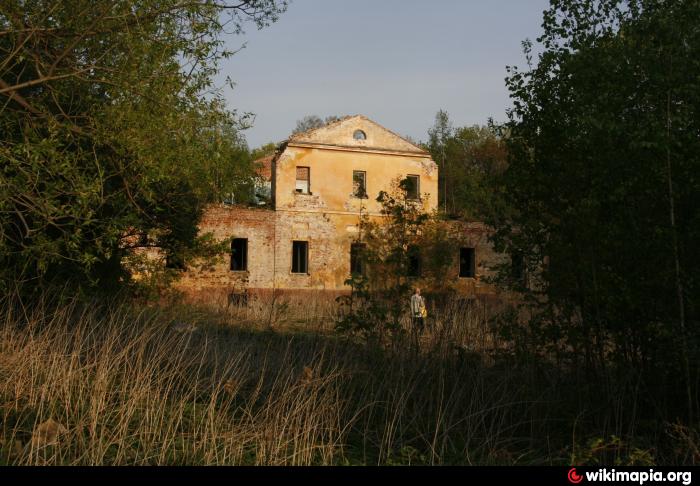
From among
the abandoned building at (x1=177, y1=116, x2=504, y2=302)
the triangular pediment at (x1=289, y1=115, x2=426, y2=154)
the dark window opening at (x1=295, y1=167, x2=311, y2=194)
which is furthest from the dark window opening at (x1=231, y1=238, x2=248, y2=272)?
the triangular pediment at (x1=289, y1=115, x2=426, y2=154)

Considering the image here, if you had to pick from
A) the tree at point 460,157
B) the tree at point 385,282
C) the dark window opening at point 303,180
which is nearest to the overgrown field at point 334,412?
the tree at point 385,282

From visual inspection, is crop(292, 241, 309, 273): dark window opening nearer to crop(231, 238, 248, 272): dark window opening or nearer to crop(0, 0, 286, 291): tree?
crop(231, 238, 248, 272): dark window opening

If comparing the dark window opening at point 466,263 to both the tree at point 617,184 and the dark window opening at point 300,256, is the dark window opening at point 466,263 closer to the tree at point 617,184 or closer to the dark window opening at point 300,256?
the dark window opening at point 300,256

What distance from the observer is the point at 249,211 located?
28281 millimetres

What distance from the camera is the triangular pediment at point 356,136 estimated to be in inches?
1184

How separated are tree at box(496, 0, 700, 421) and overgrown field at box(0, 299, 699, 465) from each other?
0.50m

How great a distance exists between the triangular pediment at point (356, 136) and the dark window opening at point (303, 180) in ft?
3.72

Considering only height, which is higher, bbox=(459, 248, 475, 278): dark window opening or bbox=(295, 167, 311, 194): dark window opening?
bbox=(295, 167, 311, 194): dark window opening

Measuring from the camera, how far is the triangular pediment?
98.7ft

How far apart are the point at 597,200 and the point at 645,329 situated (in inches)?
50.2

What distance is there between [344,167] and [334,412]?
947 inches
